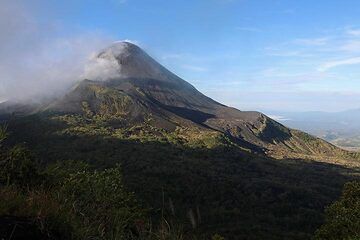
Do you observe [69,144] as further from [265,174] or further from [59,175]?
[59,175]

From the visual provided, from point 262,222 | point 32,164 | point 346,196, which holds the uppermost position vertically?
point 32,164

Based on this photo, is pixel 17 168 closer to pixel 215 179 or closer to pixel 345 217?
pixel 345 217

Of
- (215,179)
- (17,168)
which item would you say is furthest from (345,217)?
(215,179)

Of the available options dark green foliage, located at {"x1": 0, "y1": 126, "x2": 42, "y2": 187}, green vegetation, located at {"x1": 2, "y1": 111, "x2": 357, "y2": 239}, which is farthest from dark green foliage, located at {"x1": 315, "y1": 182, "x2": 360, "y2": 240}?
green vegetation, located at {"x1": 2, "y1": 111, "x2": 357, "y2": 239}

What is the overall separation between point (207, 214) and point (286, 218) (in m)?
22.4

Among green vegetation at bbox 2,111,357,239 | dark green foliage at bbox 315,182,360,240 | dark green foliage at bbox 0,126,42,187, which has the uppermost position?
dark green foliage at bbox 0,126,42,187

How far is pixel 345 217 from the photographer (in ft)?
78.6

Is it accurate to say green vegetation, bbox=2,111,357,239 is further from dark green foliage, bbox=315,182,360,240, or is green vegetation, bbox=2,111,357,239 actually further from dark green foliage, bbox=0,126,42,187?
dark green foliage, bbox=0,126,42,187

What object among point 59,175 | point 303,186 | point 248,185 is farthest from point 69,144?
point 59,175

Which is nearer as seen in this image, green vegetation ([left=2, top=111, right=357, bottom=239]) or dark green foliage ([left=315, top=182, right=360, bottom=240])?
dark green foliage ([left=315, top=182, right=360, bottom=240])

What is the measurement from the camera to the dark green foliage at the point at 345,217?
2323 cm

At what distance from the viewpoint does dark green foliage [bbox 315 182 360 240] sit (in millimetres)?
23234

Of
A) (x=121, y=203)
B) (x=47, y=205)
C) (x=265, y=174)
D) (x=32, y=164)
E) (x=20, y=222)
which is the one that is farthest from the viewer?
(x=265, y=174)

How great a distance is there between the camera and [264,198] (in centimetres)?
13525
